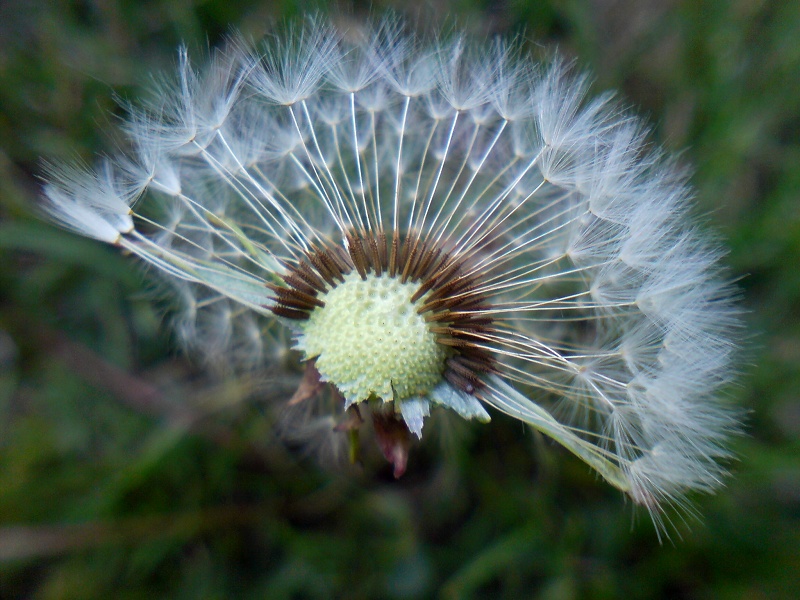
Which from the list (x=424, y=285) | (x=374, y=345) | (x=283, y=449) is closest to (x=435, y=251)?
(x=424, y=285)

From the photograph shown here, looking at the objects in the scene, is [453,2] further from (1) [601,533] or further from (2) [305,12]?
(1) [601,533]

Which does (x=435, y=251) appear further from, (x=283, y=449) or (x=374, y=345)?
(x=283, y=449)

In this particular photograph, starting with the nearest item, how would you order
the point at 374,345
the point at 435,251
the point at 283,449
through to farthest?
the point at 374,345, the point at 435,251, the point at 283,449

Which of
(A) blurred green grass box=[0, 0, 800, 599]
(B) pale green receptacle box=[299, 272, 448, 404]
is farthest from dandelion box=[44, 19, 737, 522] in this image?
(A) blurred green grass box=[0, 0, 800, 599]

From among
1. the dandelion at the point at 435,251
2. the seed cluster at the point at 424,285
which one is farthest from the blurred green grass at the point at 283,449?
the seed cluster at the point at 424,285

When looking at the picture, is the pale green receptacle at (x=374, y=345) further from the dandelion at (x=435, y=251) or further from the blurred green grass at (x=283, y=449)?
the blurred green grass at (x=283, y=449)

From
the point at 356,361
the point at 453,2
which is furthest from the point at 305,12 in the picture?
the point at 356,361

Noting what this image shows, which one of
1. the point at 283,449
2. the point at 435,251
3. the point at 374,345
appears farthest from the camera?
the point at 283,449
